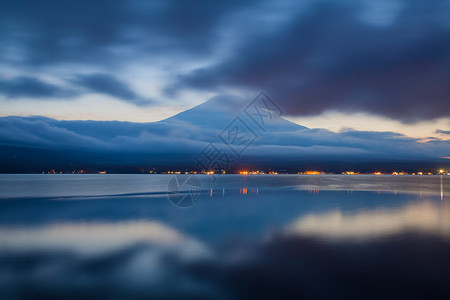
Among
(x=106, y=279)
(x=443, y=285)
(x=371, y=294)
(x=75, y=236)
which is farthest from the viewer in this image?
(x=75, y=236)

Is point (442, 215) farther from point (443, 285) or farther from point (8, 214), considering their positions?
point (8, 214)

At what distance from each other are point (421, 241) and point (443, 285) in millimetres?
5629

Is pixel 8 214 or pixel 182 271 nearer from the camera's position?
pixel 182 271

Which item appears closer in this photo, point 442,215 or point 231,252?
point 231,252

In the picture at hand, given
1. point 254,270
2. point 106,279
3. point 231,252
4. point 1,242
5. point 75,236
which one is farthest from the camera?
point 75,236

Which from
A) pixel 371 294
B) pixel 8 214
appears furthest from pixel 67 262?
pixel 8 214

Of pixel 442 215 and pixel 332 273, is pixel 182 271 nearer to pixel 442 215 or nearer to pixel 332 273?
pixel 332 273

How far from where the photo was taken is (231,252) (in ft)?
35.1

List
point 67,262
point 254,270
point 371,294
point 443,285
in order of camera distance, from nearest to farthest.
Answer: point 371,294
point 443,285
point 254,270
point 67,262

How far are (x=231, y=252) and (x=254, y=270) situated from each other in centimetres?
227

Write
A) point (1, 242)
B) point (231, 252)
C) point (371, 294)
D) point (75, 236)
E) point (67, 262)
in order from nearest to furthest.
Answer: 1. point (371, 294)
2. point (67, 262)
3. point (231, 252)
4. point (1, 242)
5. point (75, 236)

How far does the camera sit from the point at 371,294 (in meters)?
6.83

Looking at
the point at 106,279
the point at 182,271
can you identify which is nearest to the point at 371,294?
the point at 182,271

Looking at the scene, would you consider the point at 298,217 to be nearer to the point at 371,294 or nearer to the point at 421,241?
the point at 421,241
